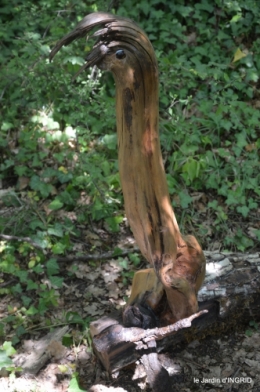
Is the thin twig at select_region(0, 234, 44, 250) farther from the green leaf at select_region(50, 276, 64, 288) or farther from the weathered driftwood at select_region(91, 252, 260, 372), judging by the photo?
the weathered driftwood at select_region(91, 252, 260, 372)

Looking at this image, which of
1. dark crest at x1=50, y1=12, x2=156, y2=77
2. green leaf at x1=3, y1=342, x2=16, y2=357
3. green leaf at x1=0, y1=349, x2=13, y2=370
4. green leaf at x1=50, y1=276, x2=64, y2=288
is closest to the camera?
dark crest at x1=50, y1=12, x2=156, y2=77

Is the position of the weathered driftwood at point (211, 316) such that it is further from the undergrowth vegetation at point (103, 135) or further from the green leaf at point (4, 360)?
the undergrowth vegetation at point (103, 135)

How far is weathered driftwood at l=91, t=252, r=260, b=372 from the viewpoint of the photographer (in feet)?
9.55

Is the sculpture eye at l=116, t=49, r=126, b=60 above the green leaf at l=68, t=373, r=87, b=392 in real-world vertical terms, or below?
above

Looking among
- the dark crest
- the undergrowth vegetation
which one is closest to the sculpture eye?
the dark crest

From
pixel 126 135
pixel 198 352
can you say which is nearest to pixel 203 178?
pixel 198 352

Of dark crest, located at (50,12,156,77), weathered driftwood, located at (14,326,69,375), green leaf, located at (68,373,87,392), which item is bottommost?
weathered driftwood, located at (14,326,69,375)

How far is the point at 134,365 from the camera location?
3.12 m

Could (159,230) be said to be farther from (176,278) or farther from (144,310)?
(144,310)

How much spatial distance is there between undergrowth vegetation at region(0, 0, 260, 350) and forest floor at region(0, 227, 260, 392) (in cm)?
25

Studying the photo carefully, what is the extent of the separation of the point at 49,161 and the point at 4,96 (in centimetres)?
101

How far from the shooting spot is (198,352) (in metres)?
3.25

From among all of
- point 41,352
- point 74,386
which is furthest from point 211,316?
point 41,352

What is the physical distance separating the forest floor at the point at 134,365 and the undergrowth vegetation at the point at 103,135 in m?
0.25
